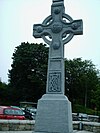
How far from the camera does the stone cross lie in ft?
33.5

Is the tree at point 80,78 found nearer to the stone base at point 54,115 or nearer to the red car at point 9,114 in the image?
the red car at point 9,114

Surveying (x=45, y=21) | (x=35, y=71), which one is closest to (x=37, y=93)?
(x=35, y=71)

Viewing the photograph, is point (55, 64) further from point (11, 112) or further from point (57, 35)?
point (11, 112)

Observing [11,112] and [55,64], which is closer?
[55,64]

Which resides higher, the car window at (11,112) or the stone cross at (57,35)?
the stone cross at (57,35)

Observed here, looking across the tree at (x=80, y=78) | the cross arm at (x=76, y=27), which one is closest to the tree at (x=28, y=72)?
the tree at (x=80, y=78)

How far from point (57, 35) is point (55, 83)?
2.09m

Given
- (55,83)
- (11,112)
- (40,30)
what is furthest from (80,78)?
(55,83)

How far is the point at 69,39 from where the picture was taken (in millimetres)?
10625

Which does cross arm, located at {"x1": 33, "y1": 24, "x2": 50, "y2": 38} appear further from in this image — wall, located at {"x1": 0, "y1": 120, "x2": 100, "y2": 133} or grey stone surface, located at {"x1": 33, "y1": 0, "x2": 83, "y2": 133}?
wall, located at {"x1": 0, "y1": 120, "x2": 100, "y2": 133}

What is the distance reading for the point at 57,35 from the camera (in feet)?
35.2

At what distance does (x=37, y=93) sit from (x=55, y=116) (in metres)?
27.2

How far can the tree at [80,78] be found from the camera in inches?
1462

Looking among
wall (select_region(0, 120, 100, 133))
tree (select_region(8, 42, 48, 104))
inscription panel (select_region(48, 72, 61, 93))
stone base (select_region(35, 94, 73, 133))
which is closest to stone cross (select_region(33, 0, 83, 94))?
inscription panel (select_region(48, 72, 61, 93))
